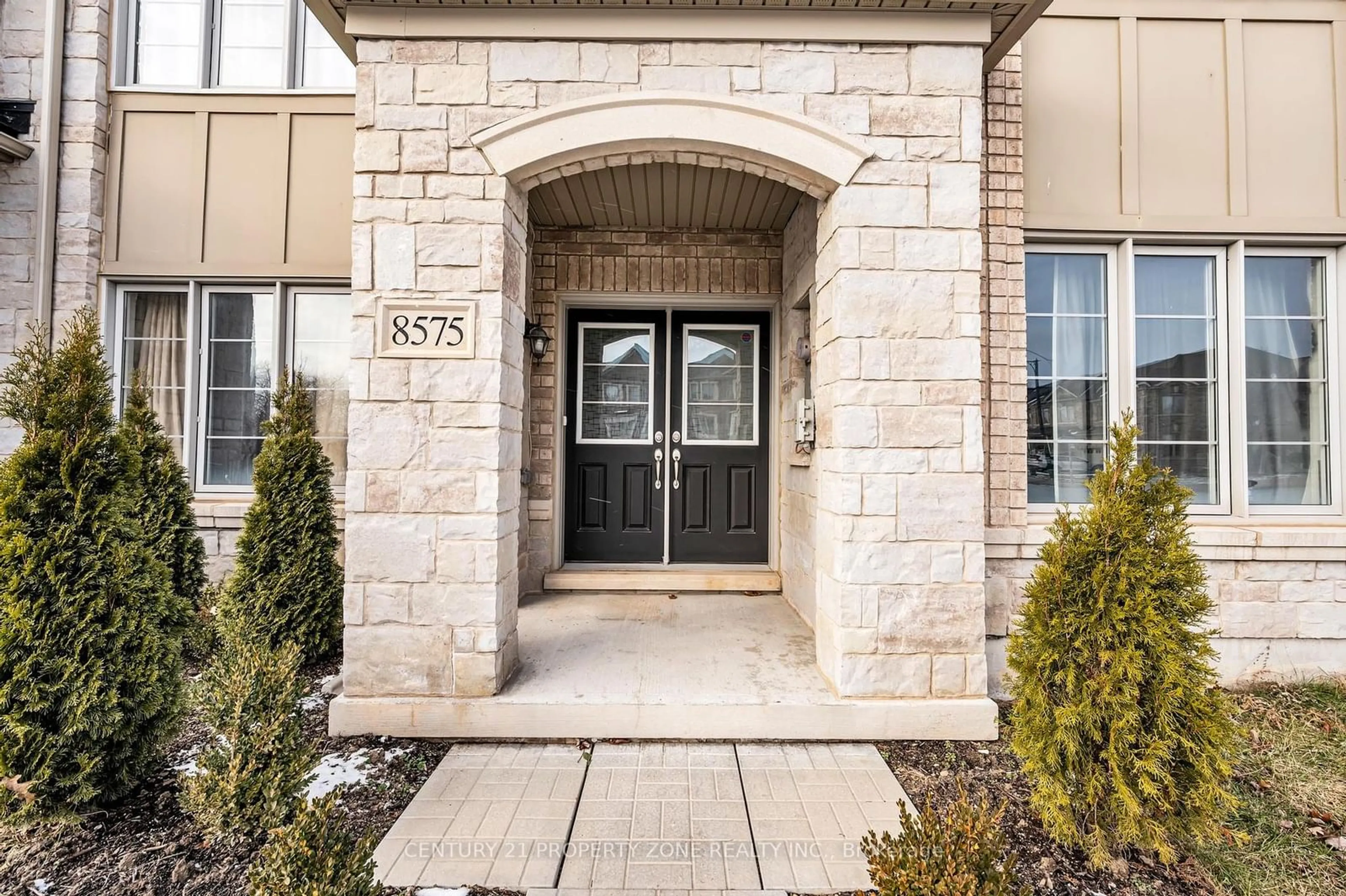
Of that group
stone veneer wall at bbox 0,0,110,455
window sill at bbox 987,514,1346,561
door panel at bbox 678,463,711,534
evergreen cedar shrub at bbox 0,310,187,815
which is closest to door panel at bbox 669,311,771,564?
door panel at bbox 678,463,711,534

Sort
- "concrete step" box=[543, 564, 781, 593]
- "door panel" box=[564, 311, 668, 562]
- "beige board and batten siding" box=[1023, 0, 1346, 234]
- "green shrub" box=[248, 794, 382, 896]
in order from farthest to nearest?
"door panel" box=[564, 311, 668, 562], "concrete step" box=[543, 564, 781, 593], "beige board and batten siding" box=[1023, 0, 1346, 234], "green shrub" box=[248, 794, 382, 896]

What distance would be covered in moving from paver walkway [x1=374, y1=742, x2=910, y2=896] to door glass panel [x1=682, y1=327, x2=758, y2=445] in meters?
2.73

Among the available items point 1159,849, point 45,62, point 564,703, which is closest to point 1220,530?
point 1159,849

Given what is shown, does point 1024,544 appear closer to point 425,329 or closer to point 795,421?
point 795,421

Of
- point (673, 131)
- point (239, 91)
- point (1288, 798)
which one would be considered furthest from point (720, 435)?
point (239, 91)

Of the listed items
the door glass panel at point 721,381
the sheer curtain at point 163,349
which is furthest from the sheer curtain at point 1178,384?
the sheer curtain at point 163,349

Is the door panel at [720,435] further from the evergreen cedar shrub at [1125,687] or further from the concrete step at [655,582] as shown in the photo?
the evergreen cedar shrub at [1125,687]

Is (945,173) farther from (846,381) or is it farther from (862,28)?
(846,381)

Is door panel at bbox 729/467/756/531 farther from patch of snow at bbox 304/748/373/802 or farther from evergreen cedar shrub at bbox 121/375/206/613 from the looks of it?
evergreen cedar shrub at bbox 121/375/206/613

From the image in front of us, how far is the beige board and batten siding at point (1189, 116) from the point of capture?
3.62 meters

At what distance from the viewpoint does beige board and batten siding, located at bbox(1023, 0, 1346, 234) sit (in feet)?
11.9

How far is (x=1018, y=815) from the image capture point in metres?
2.26

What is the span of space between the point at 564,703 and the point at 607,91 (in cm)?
275

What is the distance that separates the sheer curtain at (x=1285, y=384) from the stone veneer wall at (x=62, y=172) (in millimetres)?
7440
